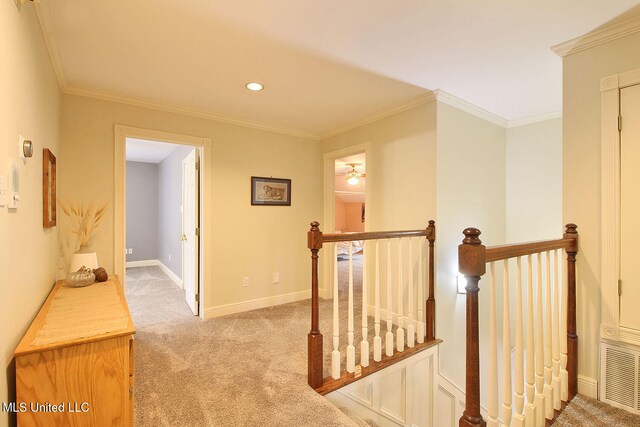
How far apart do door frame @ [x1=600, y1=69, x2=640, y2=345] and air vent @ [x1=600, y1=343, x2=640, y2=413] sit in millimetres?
81

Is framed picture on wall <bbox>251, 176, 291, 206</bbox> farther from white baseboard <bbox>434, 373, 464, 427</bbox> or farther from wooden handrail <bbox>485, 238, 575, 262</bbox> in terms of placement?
wooden handrail <bbox>485, 238, 575, 262</bbox>

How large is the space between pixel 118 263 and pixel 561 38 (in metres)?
3.92

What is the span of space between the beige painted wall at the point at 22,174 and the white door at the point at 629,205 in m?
3.10

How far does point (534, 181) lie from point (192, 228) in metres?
4.04

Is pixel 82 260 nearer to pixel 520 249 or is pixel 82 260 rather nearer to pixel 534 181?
pixel 520 249

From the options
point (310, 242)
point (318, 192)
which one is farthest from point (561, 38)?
point (318, 192)

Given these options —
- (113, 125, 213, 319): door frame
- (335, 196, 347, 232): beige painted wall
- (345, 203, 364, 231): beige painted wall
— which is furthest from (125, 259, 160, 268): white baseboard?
(345, 203, 364, 231): beige painted wall

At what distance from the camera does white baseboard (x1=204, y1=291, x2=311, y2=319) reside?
3334 mm

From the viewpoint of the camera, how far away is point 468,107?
307 centimetres

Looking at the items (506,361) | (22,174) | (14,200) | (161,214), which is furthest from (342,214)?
(14,200)

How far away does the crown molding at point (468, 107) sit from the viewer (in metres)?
2.80

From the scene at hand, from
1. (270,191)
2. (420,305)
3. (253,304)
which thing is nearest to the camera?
A: (420,305)

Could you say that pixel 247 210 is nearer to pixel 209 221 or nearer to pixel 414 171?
pixel 209 221

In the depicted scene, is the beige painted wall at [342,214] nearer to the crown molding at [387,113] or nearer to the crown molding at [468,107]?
the crown molding at [387,113]
